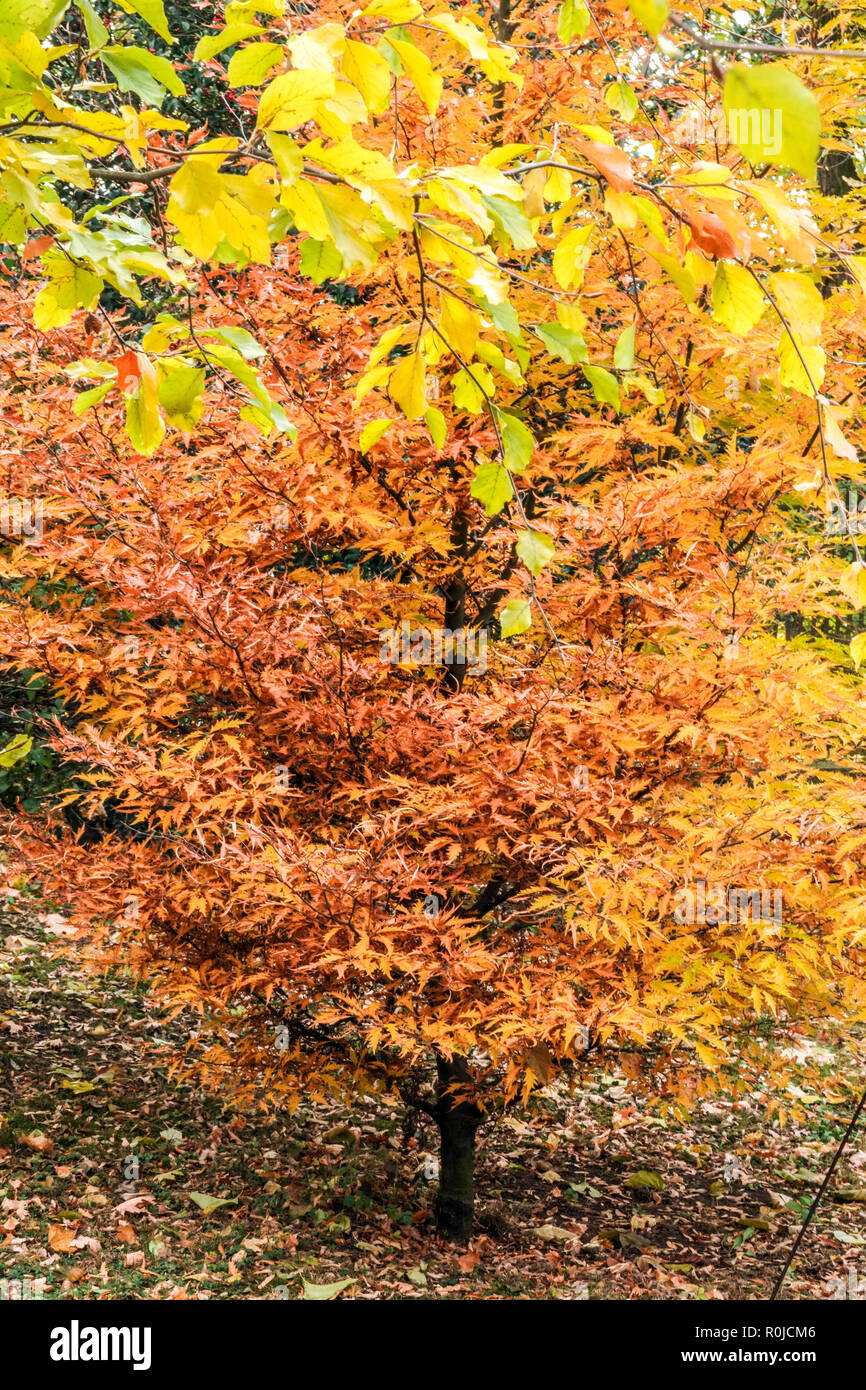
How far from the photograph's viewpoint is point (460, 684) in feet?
11.9

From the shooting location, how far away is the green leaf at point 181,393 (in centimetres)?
146

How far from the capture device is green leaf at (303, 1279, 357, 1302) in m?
3.49

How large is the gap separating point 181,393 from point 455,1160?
3.49 m

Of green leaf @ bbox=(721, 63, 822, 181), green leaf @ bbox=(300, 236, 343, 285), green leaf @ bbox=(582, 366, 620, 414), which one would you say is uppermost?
green leaf @ bbox=(721, 63, 822, 181)

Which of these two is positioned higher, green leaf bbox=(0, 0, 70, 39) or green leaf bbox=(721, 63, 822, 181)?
green leaf bbox=(0, 0, 70, 39)

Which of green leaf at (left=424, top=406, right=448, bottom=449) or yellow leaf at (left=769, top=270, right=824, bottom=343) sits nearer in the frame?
yellow leaf at (left=769, top=270, right=824, bottom=343)

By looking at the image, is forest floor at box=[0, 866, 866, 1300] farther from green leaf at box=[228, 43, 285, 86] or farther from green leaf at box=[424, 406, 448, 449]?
green leaf at box=[228, 43, 285, 86]

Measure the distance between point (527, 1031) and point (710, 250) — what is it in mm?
2093

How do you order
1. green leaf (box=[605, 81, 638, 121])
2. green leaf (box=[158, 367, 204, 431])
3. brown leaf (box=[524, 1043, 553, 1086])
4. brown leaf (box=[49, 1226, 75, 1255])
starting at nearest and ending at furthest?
green leaf (box=[158, 367, 204, 431]) → green leaf (box=[605, 81, 638, 121]) → brown leaf (box=[524, 1043, 553, 1086]) → brown leaf (box=[49, 1226, 75, 1255])

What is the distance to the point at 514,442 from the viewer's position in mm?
1479

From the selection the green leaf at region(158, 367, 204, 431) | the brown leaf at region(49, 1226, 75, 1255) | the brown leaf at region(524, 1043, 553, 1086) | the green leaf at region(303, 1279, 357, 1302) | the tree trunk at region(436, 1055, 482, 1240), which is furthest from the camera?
the tree trunk at region(436, 1055, 482, 1240)

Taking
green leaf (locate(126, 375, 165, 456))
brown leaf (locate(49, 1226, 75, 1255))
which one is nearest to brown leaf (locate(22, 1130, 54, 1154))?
brown leaf (locate(49, 1226, 75, 1255))

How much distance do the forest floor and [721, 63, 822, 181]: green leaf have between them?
308cm

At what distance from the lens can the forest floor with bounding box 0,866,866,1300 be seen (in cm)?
381
